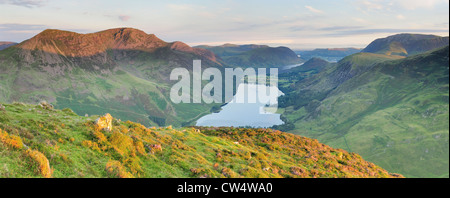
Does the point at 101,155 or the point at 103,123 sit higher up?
the point at 103,123

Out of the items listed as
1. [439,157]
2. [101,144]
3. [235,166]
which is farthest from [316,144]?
[439,157]

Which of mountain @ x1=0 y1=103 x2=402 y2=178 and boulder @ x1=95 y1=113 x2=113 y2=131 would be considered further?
boulder @ x1=95 y1=113 x2=113 y2=131

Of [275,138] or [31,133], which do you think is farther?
[275,138]

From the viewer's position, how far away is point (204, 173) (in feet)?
81.4

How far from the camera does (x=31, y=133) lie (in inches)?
878

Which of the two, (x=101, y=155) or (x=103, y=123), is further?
(x=103, y=123)

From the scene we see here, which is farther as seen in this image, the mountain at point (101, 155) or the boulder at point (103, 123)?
the boulder at point (103, 123)

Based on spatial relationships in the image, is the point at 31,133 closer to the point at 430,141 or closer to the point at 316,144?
the point at 316,144

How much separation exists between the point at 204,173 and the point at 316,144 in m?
41.3
